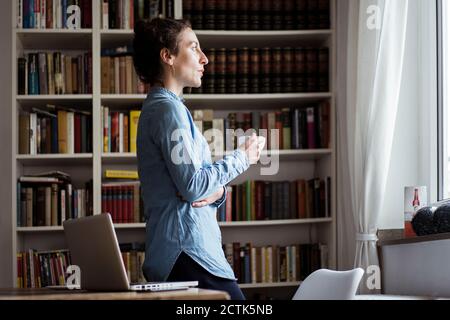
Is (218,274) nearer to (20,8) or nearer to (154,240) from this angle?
(154,240)

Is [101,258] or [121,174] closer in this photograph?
[101,258]

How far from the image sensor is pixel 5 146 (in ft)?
14.9

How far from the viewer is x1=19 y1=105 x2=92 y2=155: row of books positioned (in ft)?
14.4

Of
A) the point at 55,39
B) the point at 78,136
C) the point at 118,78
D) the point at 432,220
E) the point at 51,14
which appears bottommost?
the point at 432,220

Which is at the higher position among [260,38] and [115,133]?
[260,38]

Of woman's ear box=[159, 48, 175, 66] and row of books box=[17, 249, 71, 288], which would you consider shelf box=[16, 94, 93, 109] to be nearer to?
row of books box=[17, 249, 71, 288]

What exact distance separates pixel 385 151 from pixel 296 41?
113cm

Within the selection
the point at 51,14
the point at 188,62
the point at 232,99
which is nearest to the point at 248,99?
the point at 232,99

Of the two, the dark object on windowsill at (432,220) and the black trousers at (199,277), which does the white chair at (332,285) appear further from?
the dark object on windowsill at (432,220)

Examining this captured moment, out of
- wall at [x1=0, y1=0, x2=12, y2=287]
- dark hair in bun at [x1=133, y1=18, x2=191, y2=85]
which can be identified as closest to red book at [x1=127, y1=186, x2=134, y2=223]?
wall at [x1=0, y1=0, x2=12, y2=287]

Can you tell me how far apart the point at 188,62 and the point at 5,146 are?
8.32ft

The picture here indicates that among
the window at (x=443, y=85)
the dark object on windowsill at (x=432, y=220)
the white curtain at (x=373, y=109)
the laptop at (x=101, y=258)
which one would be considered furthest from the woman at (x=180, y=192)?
the window at (x=443, y=85)

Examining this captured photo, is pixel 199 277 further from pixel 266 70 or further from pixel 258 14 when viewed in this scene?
pixel 258 14
